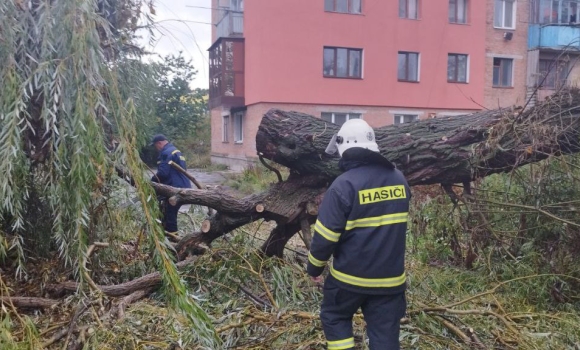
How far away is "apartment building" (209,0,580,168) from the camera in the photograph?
65.6 feet

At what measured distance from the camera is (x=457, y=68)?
899 inches

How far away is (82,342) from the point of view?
11.9 ft

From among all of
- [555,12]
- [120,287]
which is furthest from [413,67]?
[120,287]

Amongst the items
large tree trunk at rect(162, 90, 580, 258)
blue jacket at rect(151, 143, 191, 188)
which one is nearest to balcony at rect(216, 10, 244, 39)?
blue jacket at rect(151, 143, 191, 188)

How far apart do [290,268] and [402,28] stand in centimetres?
1827

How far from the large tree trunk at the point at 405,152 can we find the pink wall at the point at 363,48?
15040 millimetres

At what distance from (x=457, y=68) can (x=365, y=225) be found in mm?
21068

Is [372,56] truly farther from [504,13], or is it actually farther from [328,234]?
[328,234]

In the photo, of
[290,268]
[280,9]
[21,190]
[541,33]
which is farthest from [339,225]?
[541,33]

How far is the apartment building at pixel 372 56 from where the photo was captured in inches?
787

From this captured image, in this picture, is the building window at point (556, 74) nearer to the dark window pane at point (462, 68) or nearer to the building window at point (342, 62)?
the building window at point (342, 62)

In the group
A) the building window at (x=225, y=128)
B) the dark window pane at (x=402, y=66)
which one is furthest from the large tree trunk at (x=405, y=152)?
the building window at (x=225, y=128)

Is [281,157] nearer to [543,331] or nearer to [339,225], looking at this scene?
[339,225]

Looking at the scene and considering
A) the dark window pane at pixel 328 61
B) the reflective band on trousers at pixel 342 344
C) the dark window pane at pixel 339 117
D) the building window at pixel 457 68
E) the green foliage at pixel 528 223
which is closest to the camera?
the reflective band on trousers at pixel 342 344
